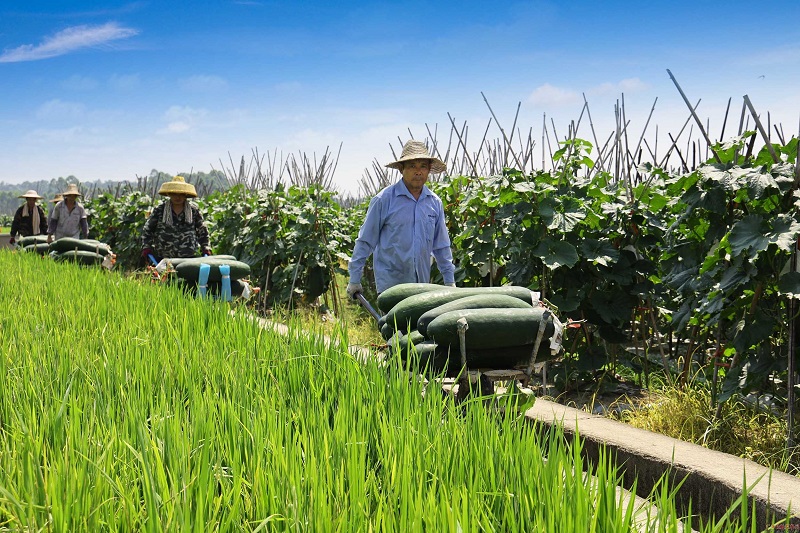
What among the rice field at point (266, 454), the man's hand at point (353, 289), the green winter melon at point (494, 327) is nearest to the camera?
the rice field at point (266, 454)

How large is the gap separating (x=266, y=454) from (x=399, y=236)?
2903 mm

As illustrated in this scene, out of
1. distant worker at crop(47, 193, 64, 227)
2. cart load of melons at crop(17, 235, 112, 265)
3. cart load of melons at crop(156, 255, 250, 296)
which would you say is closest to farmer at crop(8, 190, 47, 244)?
distant worker at crop(47, 193, 64, 227)

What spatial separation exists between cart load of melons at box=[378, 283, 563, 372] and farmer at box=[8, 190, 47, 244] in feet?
31.9

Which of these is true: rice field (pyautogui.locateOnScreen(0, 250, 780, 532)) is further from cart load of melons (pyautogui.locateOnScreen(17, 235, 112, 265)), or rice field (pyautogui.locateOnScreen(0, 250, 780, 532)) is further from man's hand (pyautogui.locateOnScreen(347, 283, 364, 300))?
cart load of melons (pyautogui.locateOnScreen(17, 235, 112, 265))

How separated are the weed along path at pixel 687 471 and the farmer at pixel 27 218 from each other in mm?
9921

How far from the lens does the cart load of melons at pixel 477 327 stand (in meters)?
2.82

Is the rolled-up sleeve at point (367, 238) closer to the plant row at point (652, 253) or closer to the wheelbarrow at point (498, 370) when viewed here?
the plant row at point (652, 253)

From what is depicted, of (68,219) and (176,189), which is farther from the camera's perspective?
(68,219)

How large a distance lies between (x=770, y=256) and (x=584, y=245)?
1.58 metres

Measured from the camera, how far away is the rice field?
147 cm

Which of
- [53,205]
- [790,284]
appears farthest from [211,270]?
[53,205]

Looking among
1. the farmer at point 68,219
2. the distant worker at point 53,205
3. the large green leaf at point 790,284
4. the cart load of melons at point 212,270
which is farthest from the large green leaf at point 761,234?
the distant worker at point 53,205

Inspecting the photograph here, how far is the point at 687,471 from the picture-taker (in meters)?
2.74

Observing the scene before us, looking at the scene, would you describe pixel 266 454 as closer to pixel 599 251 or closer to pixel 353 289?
pixel 353 289
